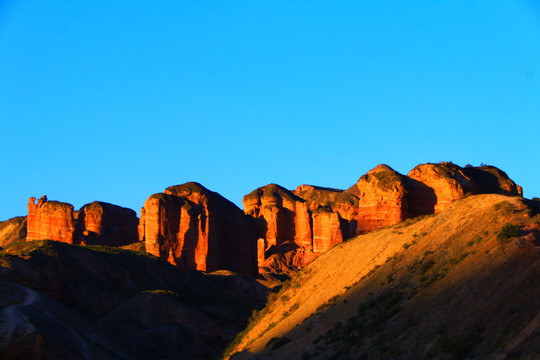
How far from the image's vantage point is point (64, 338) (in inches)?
1614

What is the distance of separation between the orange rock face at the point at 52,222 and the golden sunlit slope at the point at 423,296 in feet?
160

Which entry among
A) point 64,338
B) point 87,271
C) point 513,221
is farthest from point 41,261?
point 513,221

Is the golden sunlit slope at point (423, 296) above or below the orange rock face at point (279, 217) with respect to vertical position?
below

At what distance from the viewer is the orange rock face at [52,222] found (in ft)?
299

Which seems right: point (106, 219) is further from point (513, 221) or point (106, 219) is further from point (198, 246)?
point (513, 221)

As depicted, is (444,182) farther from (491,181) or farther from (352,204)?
(352,204)

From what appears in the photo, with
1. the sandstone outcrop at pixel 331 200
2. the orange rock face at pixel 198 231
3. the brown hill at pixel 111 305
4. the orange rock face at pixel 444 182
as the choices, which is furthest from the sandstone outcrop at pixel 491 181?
the sandstone outcrop at pixel 331 200

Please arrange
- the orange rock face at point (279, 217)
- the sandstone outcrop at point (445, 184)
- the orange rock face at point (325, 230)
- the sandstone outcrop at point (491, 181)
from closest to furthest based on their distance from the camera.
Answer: the sandstone outcrop at point (445, 184) → the sandstone outcrop at point (491, 181) → the orange rock face at point (325, 230) → the orange rock face at point (279, 217)

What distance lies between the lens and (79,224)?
304ft

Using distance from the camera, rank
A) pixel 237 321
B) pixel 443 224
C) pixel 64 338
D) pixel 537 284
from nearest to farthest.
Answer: pixel 537 284 < pixel 443 224 < pixel 64 338 < pixel 237 321

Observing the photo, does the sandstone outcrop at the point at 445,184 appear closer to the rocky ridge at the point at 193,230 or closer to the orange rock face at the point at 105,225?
the rocky ridge at the point at 193,230

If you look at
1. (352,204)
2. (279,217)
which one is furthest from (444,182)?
(352,204)

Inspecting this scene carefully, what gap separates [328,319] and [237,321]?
32.0 metres

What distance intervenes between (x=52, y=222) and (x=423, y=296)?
72.1 metres
